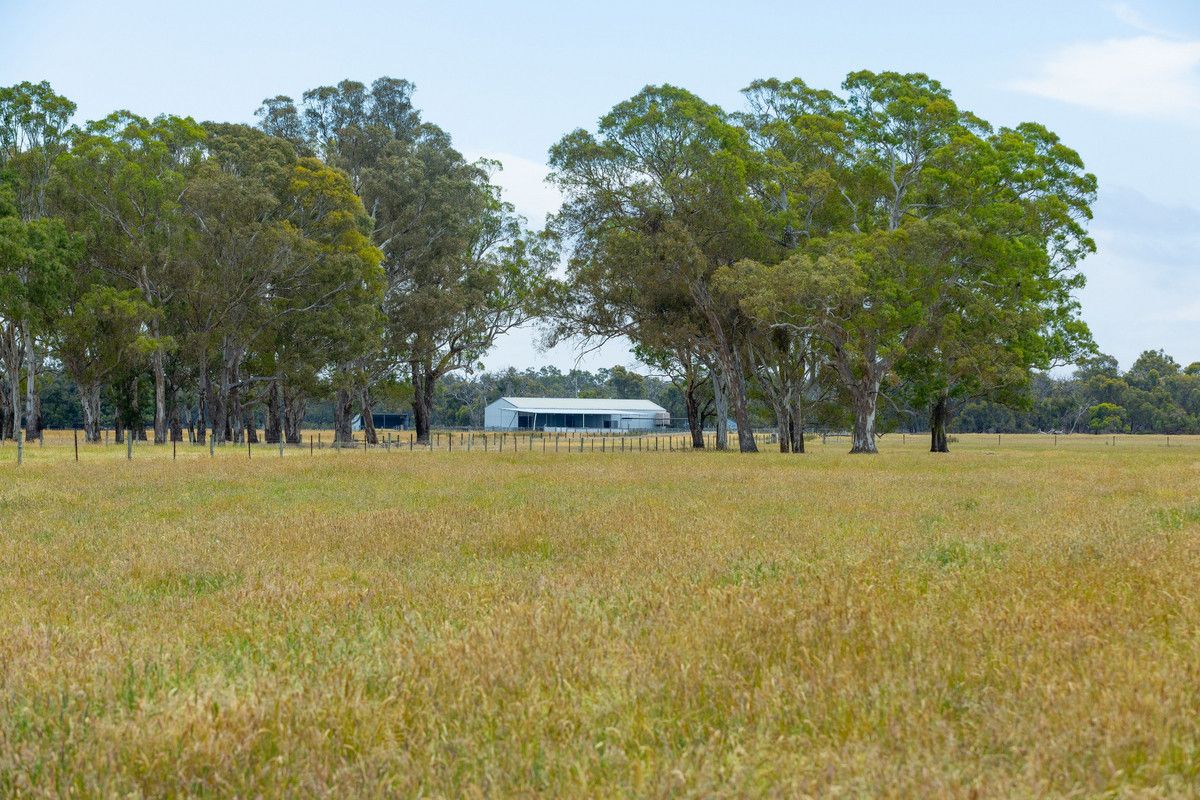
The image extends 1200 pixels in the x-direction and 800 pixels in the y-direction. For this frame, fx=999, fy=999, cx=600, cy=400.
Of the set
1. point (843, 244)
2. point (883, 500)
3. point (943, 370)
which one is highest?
point (843, 244)

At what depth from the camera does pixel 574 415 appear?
138 metres

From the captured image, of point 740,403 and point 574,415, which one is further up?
point 574,415

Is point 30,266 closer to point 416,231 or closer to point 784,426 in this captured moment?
point 416,231

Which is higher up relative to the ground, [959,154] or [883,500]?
[959,154]

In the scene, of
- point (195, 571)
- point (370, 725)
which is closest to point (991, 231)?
point (195, 571)

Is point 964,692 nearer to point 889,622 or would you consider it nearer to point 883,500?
point 889,622

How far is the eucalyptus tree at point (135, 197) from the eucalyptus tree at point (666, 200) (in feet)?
70.7

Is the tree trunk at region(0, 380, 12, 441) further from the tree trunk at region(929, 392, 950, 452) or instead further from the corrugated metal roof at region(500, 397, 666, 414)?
the corrugated metal roof at region(500, 397, 666, 414)

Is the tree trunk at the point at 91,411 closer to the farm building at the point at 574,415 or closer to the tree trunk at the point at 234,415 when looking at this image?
the tree trunk at the point at 234,415

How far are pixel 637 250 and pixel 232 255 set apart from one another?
2307 centimetres

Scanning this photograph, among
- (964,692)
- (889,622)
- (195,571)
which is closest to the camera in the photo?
(964,692)

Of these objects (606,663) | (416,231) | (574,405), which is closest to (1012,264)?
(416,231)

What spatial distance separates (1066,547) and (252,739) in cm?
950

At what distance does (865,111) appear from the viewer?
4972 centimetres
